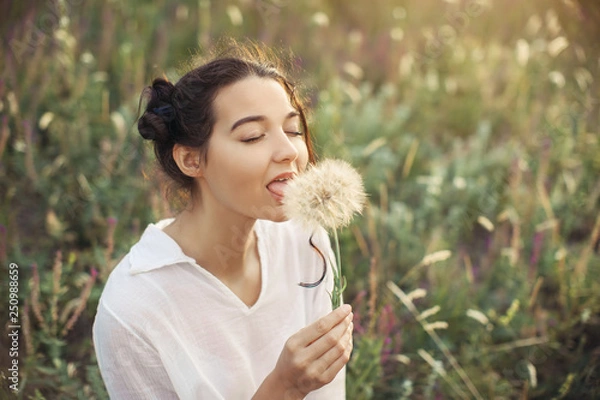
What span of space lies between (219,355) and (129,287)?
1.18ft

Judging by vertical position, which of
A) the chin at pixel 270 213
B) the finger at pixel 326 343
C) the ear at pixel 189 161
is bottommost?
the finger at pixel 326 343

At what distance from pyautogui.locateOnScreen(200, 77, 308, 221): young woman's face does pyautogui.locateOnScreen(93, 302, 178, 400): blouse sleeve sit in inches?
18.0

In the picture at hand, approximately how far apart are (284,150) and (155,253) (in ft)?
1.67

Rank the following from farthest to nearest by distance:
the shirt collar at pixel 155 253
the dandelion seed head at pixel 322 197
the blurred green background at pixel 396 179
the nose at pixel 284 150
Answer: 1. the blurred green background at pixel 396 179
2. the shirt collar at pixel 155 253
3. the nose at pixel 284 150
4. the dandelion seed head at pixel 322 197

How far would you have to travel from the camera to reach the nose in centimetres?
166

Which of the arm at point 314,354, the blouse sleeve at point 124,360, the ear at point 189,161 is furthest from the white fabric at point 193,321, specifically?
the arm at point 314,354

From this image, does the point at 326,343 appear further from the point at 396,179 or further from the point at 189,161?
the point at 396,179

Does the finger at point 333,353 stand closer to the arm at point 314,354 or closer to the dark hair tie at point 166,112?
the arm at point 314,354

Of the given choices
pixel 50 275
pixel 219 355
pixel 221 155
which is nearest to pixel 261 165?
pixel 221 155

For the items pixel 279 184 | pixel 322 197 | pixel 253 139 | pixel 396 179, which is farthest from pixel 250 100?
pixel 396 179

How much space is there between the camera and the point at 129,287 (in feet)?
5.65

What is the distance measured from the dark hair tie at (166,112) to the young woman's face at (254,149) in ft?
0.57

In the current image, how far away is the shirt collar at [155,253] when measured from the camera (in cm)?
176

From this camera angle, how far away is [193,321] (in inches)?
72.0
